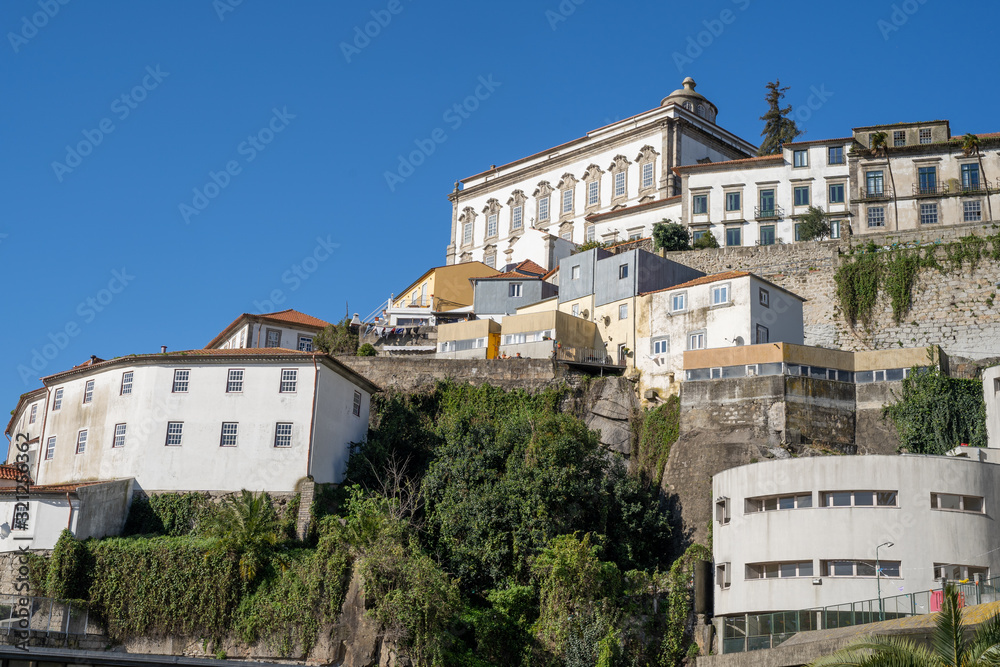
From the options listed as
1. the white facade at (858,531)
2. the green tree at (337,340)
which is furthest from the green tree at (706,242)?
the white facade at (858,531)

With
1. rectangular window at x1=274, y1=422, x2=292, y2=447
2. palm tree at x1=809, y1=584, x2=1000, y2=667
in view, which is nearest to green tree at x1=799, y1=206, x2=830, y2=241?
rectangular window at x1=274, y1=422, x2=292, y2=447

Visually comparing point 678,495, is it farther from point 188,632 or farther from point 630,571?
point 188,632

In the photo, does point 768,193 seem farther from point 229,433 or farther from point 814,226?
point 229,433

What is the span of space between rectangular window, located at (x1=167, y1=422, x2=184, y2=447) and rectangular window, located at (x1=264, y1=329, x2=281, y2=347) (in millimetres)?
21420

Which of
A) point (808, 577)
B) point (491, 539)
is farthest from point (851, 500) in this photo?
point (491, 539)

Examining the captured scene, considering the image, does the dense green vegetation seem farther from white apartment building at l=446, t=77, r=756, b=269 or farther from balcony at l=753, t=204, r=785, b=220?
white apartment building at l=446, t=77, r=756, b=269

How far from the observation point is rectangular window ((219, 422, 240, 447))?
47.1 m

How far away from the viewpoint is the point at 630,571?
42.3 meters

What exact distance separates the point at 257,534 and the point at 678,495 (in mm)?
17987

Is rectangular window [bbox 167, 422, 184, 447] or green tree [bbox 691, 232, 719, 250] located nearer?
rectangular window [bbox 167, 422, 184, 447]

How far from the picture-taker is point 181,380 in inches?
1908

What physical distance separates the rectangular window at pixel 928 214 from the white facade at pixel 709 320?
12.0 meters

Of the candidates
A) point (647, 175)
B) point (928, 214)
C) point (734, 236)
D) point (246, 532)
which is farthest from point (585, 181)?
point (246, 532)

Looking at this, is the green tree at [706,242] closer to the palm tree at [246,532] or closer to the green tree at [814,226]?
the green tree at [814,226]
